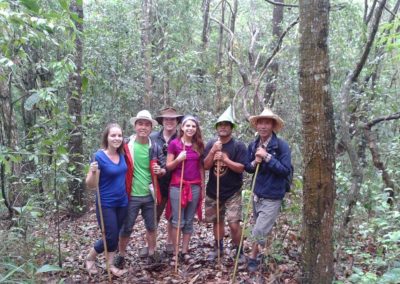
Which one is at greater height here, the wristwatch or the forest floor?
the wristwatch

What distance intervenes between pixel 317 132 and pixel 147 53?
9.75 m

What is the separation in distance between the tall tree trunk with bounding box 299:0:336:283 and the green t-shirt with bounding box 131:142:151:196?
2327 mm

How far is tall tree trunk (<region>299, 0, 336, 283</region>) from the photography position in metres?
3.62

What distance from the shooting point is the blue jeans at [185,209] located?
539 cm

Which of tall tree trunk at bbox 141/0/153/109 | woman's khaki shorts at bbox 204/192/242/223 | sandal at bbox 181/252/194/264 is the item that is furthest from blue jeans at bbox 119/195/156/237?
tall tree trunk at bbox 141/0/153/109

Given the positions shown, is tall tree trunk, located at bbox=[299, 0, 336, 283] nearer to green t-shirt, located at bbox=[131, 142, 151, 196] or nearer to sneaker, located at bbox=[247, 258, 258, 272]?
sneaker, located at bbox=[247, 258, 258, 272]

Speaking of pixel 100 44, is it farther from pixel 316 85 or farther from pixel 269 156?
pixel 316 85

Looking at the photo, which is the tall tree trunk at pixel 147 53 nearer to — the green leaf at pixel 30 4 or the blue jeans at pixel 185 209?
the blue jeans at pixel 185 209

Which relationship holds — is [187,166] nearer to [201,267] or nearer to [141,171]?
[141,171]

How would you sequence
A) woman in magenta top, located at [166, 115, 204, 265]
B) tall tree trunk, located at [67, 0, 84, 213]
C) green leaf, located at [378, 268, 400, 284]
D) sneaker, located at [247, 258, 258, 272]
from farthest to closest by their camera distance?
tall tree trunk, located at [67, 0, 84, 213] → woman in magenta top, located at [166, 115, 204, 265] → sneaker, located at [247, 258, 258, 272] → green leaf, located at [378, 268, 400, 284]

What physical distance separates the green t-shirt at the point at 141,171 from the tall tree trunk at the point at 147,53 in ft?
23.2

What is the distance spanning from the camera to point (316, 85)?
143 inches

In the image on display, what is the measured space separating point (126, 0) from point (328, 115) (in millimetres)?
13739

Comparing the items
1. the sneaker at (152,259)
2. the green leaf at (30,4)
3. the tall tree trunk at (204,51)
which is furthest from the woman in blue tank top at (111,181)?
the tall tree trunk at (204,51)
